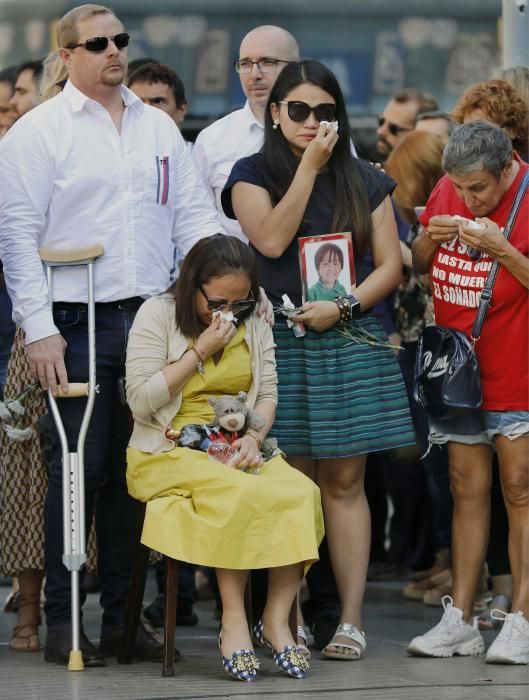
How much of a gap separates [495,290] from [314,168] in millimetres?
834

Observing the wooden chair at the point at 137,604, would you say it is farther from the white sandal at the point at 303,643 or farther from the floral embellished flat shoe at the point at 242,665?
the floral embellished flat shoe at the point at 242,665

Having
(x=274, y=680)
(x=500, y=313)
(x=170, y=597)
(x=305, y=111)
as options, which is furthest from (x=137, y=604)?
(x=305, y=111)

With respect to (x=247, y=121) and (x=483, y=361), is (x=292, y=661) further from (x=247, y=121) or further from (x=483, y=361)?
(x=247, y=121)

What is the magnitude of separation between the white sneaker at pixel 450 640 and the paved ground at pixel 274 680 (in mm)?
55

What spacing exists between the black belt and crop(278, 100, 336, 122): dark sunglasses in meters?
0.94

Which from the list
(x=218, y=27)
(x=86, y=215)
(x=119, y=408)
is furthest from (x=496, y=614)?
(x=218, y=27)

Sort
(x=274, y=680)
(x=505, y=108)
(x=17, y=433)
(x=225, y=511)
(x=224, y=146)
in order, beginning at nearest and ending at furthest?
(x=225, y=511) < (x=274, y=680) < (x=17, y=433) < (x=505, y=108) < (x=224, y=146)

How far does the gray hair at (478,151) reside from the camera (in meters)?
5.82

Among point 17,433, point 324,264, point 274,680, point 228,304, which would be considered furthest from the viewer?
point 17,433

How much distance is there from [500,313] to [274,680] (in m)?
1.66

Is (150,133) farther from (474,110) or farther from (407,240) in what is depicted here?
(407,240)

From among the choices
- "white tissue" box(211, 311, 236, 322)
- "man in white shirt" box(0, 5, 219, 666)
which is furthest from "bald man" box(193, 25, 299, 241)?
"white tissue" box(211, 311, 236, 322)

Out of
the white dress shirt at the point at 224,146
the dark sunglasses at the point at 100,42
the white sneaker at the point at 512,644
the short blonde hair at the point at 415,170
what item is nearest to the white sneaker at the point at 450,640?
the white sneaker at the point at 512,644

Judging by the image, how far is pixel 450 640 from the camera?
597cm
